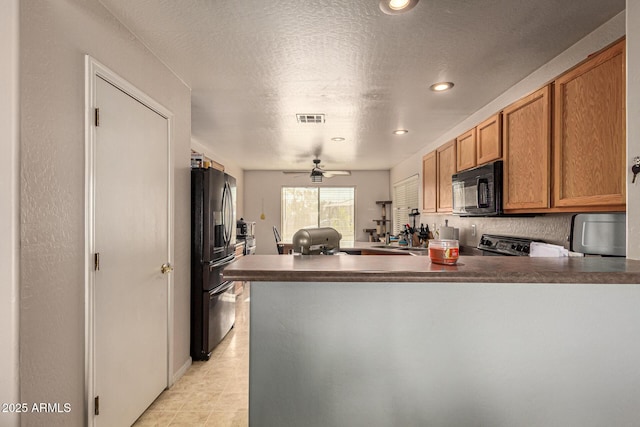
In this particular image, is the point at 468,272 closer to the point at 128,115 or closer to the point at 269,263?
the point at 269,263

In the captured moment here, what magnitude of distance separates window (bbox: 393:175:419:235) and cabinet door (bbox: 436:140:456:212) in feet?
4.26

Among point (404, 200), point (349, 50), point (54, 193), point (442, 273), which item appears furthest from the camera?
point (404, 200)

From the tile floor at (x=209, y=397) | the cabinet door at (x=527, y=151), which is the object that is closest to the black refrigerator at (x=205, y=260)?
the tile floor at (x=209, y=397)

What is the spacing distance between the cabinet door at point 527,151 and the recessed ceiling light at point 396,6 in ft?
3.73

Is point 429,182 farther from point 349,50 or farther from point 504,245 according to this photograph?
point 349,50

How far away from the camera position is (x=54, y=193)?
1413 millimetres

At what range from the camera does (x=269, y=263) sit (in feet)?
4.42

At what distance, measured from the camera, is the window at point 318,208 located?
766 cm

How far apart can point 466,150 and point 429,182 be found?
128 cm

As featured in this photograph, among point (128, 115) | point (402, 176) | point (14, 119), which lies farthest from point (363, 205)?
point (14, 119)

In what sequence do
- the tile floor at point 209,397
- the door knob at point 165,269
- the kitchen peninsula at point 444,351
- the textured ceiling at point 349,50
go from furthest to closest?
the door knob at point 165,269 < the tile floor at point 209,397 < the textured ceiling at point 349,50 < the kitchen peninsula at point 444,351

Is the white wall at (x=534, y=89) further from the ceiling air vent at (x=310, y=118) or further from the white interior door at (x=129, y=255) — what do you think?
the white interior door at (x=129, y=255)

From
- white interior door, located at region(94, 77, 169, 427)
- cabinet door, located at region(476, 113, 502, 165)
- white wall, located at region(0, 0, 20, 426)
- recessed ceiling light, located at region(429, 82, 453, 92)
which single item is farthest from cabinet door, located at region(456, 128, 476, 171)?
white wall, located at region(0, 0, 20, 426)

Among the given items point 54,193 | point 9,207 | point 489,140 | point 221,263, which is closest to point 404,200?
point 489,140
